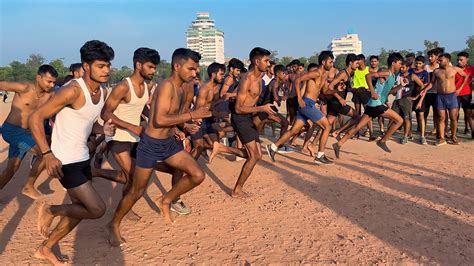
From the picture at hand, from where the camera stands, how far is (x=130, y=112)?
4.59m

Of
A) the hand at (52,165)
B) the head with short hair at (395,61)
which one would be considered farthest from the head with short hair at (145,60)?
the head with short hair at (395,61)

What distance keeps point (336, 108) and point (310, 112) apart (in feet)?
5.80

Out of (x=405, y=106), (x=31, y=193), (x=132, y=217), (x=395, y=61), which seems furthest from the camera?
(x=405, y=106)

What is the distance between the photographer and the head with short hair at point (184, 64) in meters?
4.07

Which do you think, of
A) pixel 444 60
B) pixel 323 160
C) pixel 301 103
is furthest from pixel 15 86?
pixel 444 60

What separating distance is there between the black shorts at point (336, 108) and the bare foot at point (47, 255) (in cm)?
645

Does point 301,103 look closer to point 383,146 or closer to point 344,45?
point 383,146

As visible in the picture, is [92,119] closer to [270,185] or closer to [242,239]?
[242,239]

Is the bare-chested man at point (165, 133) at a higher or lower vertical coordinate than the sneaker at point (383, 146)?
higher

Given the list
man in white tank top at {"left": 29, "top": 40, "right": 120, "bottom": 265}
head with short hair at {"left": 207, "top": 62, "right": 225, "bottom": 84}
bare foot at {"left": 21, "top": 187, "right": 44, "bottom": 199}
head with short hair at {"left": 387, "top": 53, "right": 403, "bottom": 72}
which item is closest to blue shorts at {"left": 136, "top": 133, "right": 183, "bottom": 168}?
man in white tank top at {"left": 29, "top": 40, "right": 120, "bottom": 265}

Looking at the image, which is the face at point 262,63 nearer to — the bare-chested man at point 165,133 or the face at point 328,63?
the bare-chested man at point 165,133

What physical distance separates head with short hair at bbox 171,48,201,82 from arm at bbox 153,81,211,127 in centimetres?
20

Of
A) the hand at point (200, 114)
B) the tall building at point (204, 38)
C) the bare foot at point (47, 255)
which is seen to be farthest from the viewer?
the tall building at point (204, 38)

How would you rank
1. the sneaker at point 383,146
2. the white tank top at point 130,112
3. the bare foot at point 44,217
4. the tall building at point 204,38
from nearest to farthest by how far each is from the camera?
the bare foot at point 44,217 < the white tank top at point 130,112 < the sneaker at point 383,146 < the tall building at point 204,38
